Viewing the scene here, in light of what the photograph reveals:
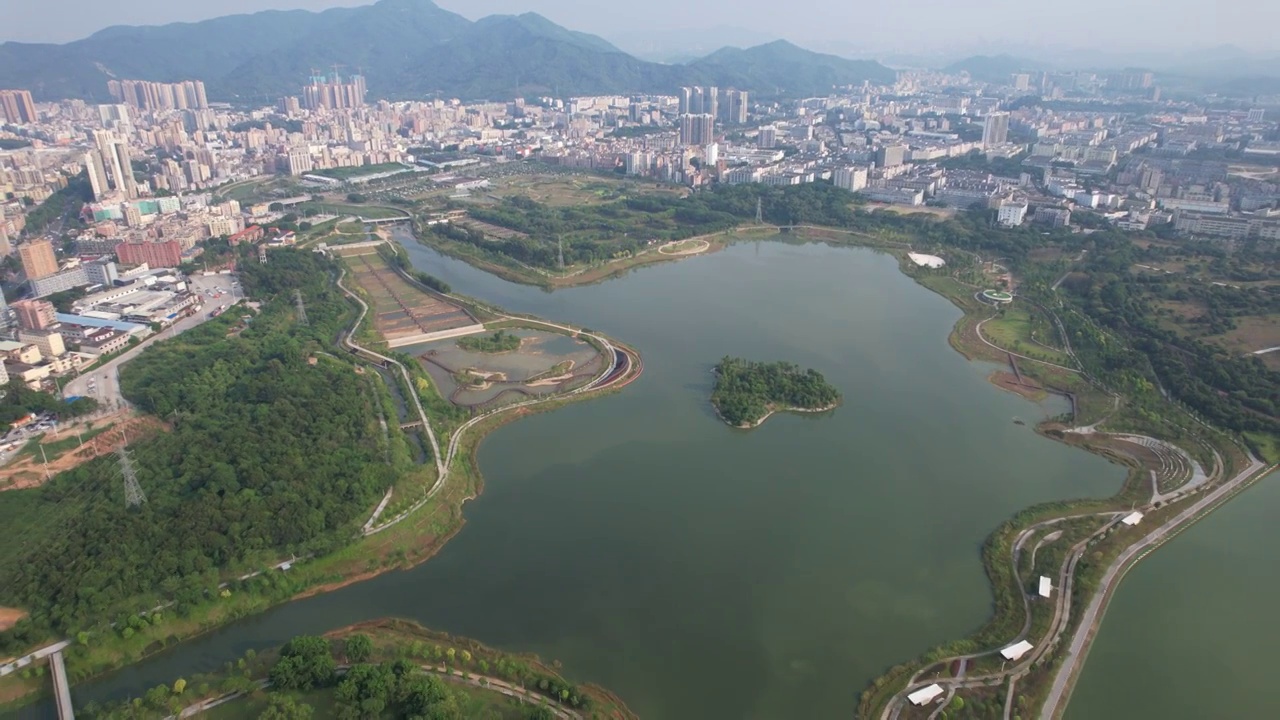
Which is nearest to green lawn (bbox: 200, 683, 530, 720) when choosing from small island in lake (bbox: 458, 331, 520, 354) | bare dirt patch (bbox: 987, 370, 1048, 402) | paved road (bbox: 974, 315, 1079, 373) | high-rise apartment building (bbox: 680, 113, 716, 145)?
small island in lake (bbox: 458, 331, 520, 354)

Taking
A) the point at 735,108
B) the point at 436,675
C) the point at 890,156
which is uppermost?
the point at 735,108

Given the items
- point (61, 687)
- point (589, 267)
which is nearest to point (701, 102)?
point (589, 267)

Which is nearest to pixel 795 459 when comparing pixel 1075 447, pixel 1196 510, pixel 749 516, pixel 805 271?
pixel 749 516

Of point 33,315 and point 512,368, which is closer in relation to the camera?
point 512,368

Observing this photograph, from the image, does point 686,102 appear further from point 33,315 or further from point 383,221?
point 33,315

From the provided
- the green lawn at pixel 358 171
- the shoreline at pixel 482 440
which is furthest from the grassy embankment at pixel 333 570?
the green lawn at pixel 358 171

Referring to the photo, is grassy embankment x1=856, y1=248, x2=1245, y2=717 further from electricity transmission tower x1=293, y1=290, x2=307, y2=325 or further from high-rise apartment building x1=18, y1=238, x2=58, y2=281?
high-rise apartment building x1=18, y1=238, x2=58, y2=281

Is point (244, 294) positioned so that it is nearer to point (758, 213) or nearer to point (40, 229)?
point (40, 229)
